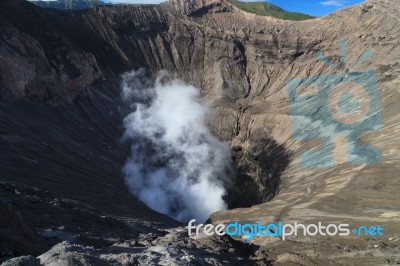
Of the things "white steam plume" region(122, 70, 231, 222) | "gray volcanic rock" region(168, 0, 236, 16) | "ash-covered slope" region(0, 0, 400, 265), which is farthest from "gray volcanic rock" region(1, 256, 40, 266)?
"gray volcanic rock" region(168, 0, 236, 16)

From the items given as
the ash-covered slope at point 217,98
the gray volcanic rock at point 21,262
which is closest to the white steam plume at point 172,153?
the ash-covered slope at point 217,98

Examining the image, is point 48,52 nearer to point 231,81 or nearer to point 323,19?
point 231,81

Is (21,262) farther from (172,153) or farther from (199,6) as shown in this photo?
(199,6)

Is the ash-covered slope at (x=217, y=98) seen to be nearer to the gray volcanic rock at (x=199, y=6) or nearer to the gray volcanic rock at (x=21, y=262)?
the gray volcanic rock at (x=199, y=6)

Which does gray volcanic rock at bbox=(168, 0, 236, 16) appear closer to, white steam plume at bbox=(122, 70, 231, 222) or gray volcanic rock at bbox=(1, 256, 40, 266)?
white steam plume at bbox=(122, 70, 231, 222)

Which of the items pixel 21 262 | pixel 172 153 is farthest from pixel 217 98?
pixel 21 262

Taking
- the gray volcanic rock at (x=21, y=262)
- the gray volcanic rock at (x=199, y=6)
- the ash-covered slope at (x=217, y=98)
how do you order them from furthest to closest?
the gray volcanic rock at (x=199, y=6) < the ash-covered slope at (x=217, y=98) < the gray volcanic rock at (x=21, y=262)
